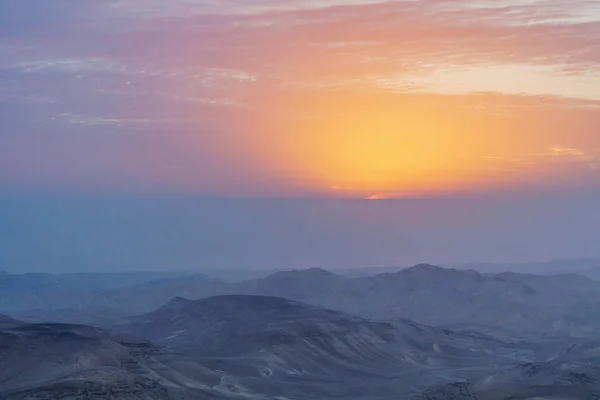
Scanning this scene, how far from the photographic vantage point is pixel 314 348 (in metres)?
141

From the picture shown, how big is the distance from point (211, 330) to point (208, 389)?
61633 mm

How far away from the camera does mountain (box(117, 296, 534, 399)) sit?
122 metres

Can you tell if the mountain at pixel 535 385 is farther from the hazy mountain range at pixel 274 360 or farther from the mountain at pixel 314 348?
the mountain at pixel 314 348

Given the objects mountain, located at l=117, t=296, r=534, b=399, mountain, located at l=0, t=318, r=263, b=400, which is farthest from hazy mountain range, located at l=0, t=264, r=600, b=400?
mountain, located at l=117, t=296, r=534, b=399

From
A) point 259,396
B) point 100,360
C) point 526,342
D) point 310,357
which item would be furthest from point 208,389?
point 526,342

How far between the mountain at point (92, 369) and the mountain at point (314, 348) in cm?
902

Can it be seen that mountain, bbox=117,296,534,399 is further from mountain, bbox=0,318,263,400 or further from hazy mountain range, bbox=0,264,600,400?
mountain, bbox=0,318,263,400

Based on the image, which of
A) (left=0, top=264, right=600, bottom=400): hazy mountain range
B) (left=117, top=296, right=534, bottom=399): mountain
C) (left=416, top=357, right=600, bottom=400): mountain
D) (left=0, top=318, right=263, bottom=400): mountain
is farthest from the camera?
(left=117, top=296, right=534, bottom=399): mountain

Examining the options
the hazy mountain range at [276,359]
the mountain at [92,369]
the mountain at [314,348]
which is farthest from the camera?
the mountain at [314,348]

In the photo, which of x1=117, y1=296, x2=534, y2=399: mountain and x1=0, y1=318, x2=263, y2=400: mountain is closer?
x1=0, y1=318, x2=263, y2=400: mountain

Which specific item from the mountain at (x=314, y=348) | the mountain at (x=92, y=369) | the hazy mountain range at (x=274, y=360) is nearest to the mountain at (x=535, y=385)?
the hazy mountain range at (x=274, y=360)

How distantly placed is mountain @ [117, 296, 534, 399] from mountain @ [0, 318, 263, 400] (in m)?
9.02

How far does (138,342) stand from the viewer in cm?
12019

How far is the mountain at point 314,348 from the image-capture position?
4806 inches
